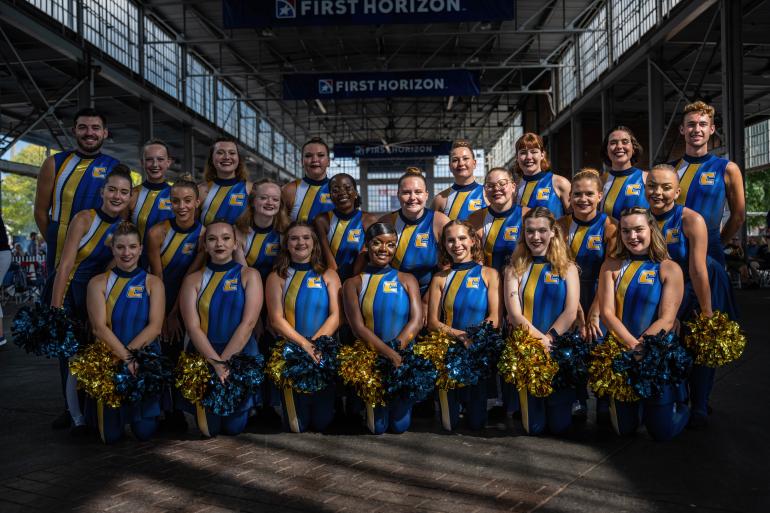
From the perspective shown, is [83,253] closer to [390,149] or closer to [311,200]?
[311,200]

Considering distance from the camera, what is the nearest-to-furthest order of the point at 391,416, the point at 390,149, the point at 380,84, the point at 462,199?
the point at 391,416 < the point at 462,199 < the point at 380,84 < the point at 390,149

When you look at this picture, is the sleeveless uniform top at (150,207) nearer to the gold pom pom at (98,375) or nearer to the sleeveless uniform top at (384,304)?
the gold pom pom at (98,375)

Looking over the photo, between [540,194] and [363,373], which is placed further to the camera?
[540,194]

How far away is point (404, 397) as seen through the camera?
400cm

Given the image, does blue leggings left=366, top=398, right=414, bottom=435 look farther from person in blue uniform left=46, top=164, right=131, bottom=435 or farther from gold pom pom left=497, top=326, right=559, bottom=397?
person in blue uniform left=46, top=164, right=131, bottom=435

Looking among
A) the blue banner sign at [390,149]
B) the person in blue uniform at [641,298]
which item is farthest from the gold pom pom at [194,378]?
the blue banner sign at [390,149]

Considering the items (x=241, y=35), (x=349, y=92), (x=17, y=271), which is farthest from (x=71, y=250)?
(x=241, y=35)

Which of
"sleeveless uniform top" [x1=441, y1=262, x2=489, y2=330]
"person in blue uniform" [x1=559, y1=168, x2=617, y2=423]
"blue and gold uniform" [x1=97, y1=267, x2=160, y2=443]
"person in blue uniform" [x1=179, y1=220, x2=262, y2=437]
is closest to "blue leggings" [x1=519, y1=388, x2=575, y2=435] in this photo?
"person in blue uniform" [x1=559, y1=168, x2=617, y2=423]

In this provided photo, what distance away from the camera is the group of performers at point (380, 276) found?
4004mm

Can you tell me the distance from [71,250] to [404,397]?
231 centimetres

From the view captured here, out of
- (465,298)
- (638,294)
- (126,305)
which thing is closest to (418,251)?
(465,298)

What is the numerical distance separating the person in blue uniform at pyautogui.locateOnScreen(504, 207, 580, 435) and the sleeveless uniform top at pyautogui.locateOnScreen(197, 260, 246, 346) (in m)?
1.69

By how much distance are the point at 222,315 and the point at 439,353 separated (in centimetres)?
137

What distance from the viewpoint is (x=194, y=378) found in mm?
3932
